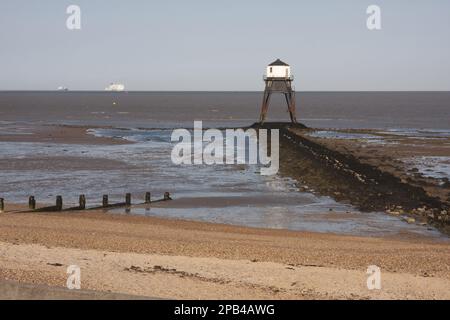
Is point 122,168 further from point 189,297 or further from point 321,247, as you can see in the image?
point 189,297

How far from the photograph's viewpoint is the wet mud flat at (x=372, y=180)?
25.6m

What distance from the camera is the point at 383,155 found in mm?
48531

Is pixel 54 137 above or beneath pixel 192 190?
above

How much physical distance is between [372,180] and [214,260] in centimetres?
1989

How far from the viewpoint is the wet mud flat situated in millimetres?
25578

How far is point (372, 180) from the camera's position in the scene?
3300 cm

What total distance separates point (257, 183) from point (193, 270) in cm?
2056

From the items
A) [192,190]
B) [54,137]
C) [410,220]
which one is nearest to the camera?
[410,220]

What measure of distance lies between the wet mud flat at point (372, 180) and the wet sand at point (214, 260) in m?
6.02

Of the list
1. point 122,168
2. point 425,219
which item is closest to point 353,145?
point 122,168
